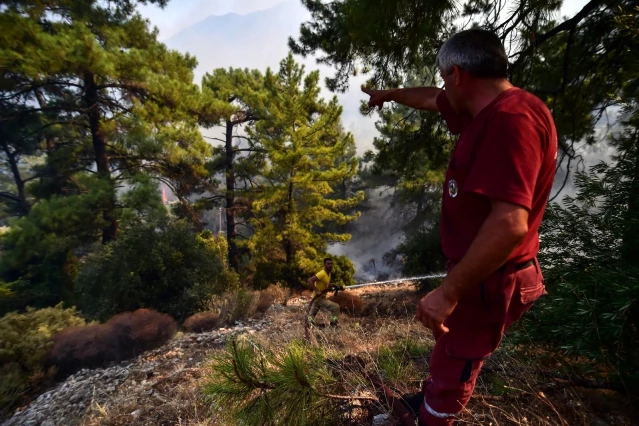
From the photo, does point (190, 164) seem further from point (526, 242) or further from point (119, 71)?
point (526, 242)

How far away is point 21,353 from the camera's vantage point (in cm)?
657

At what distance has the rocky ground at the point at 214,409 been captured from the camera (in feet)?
5.21

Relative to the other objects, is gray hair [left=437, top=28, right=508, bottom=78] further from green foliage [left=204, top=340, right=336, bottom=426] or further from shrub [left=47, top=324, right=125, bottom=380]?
shrub [left=47, top=324, right=125, bottom=380]

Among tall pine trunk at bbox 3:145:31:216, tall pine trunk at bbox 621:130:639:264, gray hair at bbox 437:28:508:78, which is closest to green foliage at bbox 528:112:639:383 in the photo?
tall pine trunk at bbox 621:130:639:264

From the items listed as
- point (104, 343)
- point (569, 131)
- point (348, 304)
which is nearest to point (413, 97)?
point (569, 131)

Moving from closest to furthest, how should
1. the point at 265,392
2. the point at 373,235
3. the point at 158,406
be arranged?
the point at 265,392, the point at 158,406, the point at 373,235

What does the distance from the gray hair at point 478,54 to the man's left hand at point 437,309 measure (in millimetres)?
727

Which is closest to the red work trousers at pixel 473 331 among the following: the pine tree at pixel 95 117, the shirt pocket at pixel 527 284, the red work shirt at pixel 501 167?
A: the shirt pocket at pixel 527 284

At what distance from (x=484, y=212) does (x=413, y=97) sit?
97 centimetres

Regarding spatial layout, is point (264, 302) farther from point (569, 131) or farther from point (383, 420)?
point (383, 420)

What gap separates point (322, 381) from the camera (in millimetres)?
1552

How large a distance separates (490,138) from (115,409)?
14.0ft

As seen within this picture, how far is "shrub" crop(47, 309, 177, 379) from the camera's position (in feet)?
21.2

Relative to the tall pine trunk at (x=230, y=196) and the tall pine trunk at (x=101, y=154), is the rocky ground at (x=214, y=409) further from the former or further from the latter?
the tall pine trunk at (x=230, y=196)
